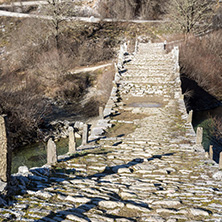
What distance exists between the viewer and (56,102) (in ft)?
80.8

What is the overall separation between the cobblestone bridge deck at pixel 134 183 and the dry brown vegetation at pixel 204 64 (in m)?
14.0

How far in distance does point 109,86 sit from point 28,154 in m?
10.9

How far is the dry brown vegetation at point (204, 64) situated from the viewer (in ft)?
83.5

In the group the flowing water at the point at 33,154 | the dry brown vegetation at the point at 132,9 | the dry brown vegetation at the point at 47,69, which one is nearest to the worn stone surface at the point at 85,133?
the flowing water at the point at 33,154

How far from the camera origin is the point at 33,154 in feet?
51.3

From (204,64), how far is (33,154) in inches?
717

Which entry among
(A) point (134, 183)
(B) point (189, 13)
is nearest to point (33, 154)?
(A) point (134, 183)

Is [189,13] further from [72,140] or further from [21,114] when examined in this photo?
[72,140]

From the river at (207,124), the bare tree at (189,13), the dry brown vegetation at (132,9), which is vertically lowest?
the river at (207,124)

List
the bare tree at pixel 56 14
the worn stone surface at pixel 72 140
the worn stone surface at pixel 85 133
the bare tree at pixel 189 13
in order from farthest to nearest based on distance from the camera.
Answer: the bare tree at pixel 56 14 < the bare tree at pixel 189 13 < the worn stone surface at pixel 85 133 < the worn stone surface at pixel 72 140

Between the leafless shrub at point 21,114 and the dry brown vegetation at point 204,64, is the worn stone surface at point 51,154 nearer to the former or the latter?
the leafless shrub at point 21,114

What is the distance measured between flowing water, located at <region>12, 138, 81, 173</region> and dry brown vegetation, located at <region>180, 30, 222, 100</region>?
44.9 feet

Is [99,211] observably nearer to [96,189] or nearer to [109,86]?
[96,189]

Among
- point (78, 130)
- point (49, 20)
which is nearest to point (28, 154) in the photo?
point (78, 130)
